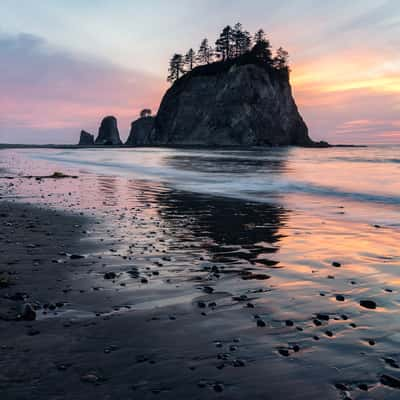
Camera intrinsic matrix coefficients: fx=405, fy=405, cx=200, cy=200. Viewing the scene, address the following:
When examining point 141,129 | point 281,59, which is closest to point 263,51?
point 281,59

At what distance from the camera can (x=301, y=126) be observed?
131250mm

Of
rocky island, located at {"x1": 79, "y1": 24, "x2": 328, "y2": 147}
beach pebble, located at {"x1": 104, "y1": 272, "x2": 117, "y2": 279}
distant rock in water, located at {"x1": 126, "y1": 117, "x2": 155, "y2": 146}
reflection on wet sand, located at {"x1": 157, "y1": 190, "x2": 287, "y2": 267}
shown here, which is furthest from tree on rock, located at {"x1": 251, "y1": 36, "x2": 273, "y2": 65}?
A: beach pebble, located at {"x1": 104, "y1": 272, "x2": 117, "y2": 279}

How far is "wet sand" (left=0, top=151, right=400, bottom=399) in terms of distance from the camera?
12.6ft

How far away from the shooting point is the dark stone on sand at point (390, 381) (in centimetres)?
381

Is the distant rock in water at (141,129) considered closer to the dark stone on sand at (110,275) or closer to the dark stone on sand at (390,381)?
the dark stone on sand at (110,275)

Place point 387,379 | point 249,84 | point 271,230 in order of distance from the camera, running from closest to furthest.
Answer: point 387,379, point 271,230, point 249,84

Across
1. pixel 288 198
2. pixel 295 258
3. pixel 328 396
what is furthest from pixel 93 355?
pixel 288 198

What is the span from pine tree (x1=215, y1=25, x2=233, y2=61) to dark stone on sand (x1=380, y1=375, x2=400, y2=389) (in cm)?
14523

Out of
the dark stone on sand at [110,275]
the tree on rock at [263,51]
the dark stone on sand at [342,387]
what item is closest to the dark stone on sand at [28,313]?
the dark stone on sand at [110,275]

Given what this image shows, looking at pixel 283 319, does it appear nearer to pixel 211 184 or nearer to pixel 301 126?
pixel 211 184

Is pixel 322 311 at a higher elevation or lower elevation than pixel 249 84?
lower

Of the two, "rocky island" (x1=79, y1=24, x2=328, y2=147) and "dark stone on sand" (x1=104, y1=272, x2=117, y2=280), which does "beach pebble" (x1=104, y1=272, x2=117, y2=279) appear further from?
"rocky island" (x1=79, y1=24, x2=328, y2=147)

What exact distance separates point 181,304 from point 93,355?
182 centimetres

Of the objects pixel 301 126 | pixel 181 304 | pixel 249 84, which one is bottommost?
pixel 181 304
